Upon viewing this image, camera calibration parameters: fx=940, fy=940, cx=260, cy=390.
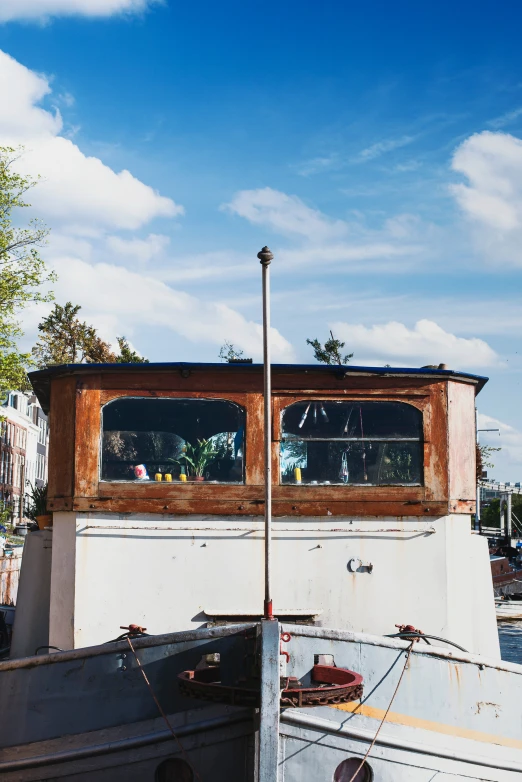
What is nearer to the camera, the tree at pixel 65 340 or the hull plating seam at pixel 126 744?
Answer: the hull plating seam at pixel 126 744

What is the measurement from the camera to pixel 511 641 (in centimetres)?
2522

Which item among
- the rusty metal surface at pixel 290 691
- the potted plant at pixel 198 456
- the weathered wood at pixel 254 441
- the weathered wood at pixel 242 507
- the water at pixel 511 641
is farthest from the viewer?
the water at pixel 511 641

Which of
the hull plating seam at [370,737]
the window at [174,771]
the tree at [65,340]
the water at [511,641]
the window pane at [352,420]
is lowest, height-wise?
the water at [511,641]

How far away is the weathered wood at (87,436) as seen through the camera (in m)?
8.55

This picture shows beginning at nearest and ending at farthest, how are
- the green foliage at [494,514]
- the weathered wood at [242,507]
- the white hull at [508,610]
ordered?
the weathered wood at [242,507], the white hull at [508,610], the green foliage at [494,514]

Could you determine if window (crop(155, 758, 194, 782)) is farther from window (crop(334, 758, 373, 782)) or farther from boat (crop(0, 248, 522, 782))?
window (crop(334, 758, 373, 782))

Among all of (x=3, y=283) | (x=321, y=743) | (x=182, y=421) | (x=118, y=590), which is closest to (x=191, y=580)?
(x=118, y=590)

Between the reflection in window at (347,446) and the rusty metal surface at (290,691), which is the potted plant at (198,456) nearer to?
the reflection in window at (347,446)

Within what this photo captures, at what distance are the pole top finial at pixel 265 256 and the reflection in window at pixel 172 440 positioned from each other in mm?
1957

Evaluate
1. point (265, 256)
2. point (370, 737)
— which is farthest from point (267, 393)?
point (370, 737)

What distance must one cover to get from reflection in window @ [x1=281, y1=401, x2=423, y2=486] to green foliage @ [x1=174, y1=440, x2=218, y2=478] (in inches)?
26.7

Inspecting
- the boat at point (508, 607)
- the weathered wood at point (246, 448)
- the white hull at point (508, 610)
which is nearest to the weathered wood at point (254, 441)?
the weathered wood at point (246, 448)

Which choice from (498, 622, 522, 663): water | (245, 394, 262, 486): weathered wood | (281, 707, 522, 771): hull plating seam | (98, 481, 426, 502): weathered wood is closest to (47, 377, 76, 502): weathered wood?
(98, 481, 426, 502): weathered wood

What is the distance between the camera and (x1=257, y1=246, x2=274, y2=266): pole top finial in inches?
282
